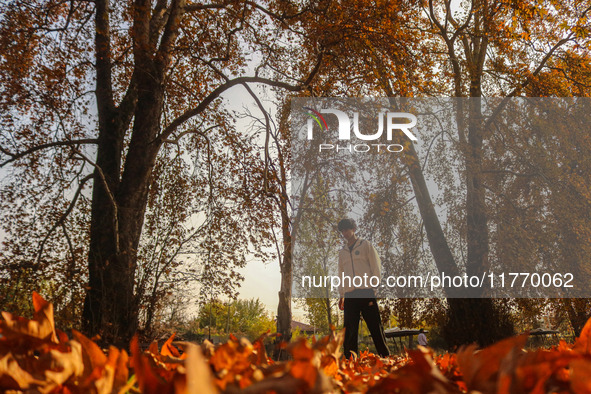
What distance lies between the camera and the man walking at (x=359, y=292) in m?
5.48

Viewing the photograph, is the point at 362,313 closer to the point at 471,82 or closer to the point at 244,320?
the point at 471,82

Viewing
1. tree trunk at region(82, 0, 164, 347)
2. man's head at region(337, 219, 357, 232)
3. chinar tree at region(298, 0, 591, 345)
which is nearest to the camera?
man's head at region(337, 219, 357, 232)

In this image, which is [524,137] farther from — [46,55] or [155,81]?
[46,55]

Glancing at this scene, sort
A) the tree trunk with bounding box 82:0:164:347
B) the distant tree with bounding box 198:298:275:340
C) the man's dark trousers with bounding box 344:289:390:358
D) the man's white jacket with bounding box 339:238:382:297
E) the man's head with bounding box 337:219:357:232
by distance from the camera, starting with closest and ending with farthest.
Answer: the man's dark trousers with bounding box 344:289:390:358 → the man's white jacket with bounding box 339:238:382:297 → the man's head with bounding box 337:219:357:232 → the tree trunk with bounding box 82:0:164:347 → the distant tree with bounding box 198:298:275:340

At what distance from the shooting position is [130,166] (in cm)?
826

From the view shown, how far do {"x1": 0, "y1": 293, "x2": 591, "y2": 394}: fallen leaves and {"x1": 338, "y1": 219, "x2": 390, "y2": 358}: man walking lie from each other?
196 inches

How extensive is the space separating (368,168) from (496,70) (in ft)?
17.9

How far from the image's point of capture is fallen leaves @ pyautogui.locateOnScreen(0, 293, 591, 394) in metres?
0.30

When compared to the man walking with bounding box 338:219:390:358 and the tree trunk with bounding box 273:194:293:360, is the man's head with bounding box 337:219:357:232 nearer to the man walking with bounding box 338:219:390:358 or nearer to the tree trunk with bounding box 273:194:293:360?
the man walking with bounding box 338:219:390:358

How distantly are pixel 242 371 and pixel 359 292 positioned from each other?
5.35m

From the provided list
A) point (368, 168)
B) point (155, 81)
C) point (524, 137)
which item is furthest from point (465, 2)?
point (155, 81)

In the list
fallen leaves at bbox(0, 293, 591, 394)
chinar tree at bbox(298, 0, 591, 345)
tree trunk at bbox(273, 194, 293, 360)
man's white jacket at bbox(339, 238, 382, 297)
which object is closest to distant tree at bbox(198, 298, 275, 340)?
tree trunk at bbox(273, 194, 293, 360)

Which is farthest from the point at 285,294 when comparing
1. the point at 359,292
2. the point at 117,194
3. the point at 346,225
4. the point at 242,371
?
the point at 242,371

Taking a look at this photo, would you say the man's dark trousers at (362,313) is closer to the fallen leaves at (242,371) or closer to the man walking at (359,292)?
the man walking at (359,292)
